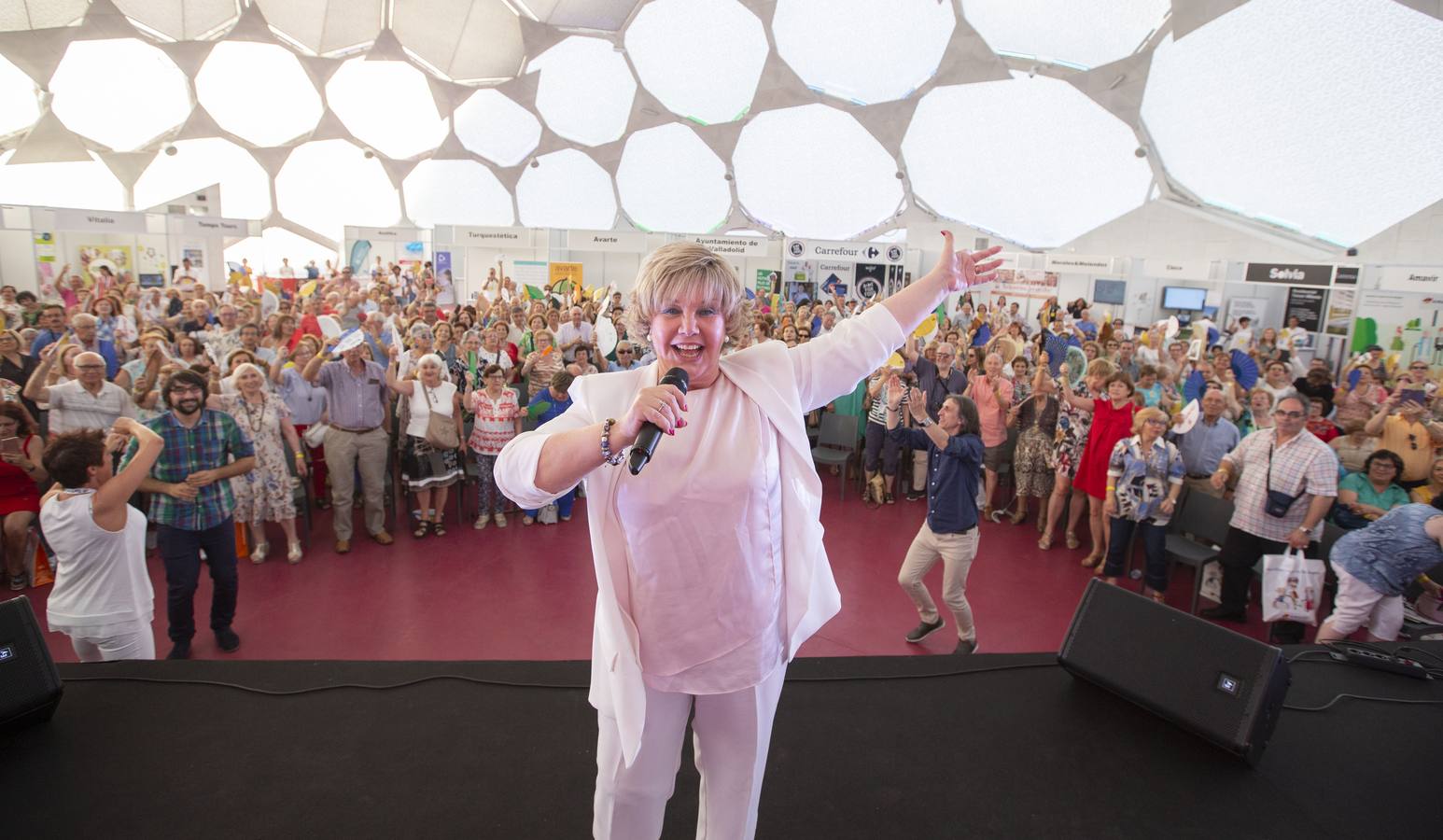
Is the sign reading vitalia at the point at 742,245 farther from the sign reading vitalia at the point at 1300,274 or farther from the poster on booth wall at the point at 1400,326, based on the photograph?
the poster on booth wall at the point at 1400,326

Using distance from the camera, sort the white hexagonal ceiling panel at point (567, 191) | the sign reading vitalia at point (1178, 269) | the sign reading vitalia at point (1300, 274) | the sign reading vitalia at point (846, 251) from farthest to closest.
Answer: the white hexagonal ceiling panel at point (567, 191)
the sign reading vitalia at point (846, 251)
the sign reading vitalia at point (1178, 269)
the sign reading vitalia at point (1300, 274)

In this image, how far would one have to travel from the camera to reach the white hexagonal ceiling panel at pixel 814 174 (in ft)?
72.3

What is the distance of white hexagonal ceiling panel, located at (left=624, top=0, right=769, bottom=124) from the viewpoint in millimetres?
21750

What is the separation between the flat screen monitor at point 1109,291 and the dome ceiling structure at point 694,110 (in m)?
5.65

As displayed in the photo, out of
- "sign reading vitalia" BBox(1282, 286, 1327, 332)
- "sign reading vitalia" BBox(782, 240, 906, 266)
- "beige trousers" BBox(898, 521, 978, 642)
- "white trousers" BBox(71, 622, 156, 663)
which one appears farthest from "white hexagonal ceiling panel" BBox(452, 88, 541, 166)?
"white trousers" BBox(71, 622, 156, 663)

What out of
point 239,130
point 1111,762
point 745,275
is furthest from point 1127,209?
point 239,130

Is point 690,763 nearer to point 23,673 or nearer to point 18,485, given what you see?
point 23,673

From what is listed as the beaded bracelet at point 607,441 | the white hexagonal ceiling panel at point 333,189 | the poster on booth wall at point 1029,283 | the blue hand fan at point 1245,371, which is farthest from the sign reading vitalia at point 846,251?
the white hexagonal ceiling panel at point 333,189

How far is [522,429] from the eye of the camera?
242 inches

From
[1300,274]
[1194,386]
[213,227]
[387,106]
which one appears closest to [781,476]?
[1194,386]

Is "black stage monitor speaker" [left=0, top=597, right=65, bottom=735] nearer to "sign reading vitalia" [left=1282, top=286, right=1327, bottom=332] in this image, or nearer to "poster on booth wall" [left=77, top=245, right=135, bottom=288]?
"poster on booth wall" [left=77, top=245, right=135, bottom=288]

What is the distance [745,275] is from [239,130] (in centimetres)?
1971

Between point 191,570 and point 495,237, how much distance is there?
37.1 feet

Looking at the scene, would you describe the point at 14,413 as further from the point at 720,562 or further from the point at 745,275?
the point at 745,275
